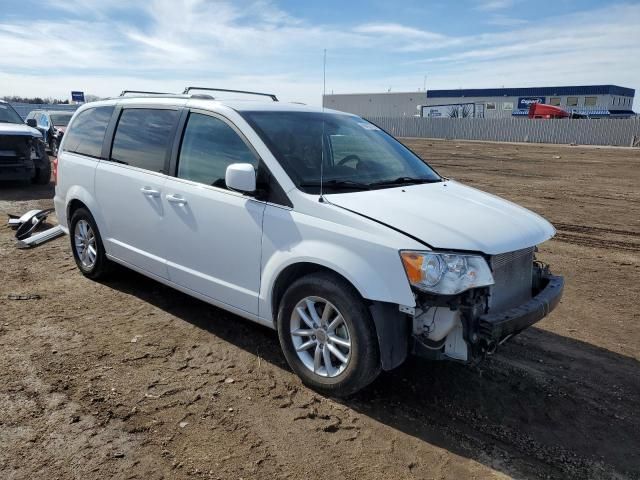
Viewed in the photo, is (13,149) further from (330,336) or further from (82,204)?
(330,336)

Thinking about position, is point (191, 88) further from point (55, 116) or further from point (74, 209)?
point (55, 116)

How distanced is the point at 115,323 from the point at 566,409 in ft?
12.1

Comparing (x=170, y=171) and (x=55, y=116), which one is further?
(x=55, y=116)

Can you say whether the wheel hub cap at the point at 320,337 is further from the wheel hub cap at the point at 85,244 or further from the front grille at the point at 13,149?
the front grille at the point at 13,149

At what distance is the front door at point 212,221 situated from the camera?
12.6ft

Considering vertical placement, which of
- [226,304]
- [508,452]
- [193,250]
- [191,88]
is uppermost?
[191,88]

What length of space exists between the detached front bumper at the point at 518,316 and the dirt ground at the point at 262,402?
604 mm

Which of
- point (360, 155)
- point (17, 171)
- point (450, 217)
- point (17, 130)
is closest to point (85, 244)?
point (360, 155)

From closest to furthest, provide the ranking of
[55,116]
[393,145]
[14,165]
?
[393,145], [14,165], [55,116]

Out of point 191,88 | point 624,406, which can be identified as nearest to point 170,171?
point 191,88

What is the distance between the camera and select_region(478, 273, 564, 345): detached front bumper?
310 centimetres

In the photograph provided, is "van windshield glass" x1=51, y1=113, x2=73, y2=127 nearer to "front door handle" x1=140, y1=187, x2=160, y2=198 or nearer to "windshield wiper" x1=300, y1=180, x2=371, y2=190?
"front door handle" x1=140, y1=187, x2=160, y2=198

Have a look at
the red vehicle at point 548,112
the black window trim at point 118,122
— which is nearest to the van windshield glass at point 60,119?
the black window trim at point 118,122

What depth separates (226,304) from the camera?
4.11 m
